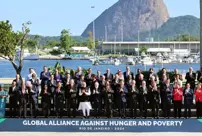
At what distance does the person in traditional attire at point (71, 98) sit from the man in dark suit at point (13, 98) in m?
2.11

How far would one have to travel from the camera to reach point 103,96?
830 inches

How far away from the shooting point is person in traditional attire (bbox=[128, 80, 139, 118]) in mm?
20812

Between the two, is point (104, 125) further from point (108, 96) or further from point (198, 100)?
point (198, 100)

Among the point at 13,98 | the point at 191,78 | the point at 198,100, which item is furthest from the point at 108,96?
the point at 13,98

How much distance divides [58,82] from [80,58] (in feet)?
540

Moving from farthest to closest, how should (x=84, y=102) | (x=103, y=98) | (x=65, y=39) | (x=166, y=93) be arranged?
(x=65, y=39)
(x=103, y=98)
(x=166, y=93)
(x=84, y=102)

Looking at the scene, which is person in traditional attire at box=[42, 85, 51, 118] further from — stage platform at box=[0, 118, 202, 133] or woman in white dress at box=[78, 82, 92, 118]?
stage platform at box=[0, 118, 202, 133]

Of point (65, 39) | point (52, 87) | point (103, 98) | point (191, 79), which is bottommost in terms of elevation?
point (103, 98)

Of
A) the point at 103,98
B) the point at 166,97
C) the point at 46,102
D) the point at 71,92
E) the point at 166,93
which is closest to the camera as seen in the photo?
the point at 71,92

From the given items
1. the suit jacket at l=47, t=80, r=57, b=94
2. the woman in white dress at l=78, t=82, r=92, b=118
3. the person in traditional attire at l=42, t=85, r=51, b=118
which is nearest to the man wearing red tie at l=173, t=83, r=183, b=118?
the woman in white dress at l=78, t=82, r=92, b=118

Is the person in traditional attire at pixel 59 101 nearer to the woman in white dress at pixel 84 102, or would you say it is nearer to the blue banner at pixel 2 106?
the woman in white dress at pixel 84 102

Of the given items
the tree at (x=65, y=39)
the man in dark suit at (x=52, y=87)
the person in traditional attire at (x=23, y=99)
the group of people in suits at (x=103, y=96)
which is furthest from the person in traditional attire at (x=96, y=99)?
the tree at (x=65, y=39)

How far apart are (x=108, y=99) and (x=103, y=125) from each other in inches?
115

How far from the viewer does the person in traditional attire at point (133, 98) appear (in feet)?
68.3
